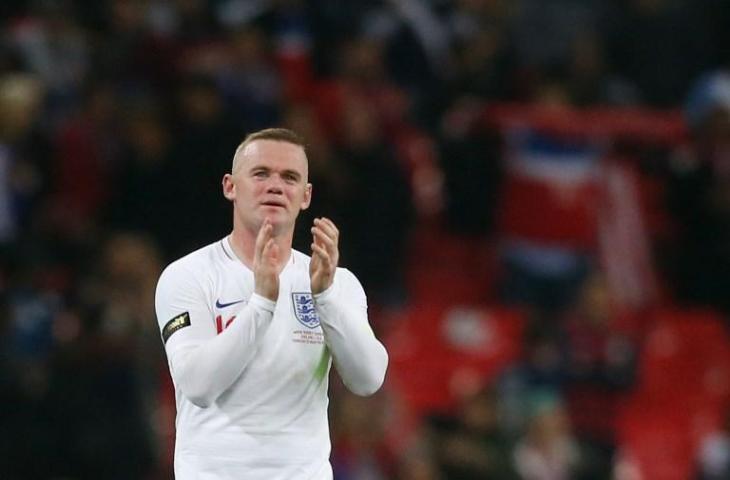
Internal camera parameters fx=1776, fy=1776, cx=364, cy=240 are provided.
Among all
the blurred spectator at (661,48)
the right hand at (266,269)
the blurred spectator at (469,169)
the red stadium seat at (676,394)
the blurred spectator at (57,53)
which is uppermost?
the blurred spectator at (661,48)

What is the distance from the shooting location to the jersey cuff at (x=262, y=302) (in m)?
5.59

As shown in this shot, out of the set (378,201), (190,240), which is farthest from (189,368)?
(378,201)

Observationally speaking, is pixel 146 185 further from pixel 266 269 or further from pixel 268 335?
pixel 266 269

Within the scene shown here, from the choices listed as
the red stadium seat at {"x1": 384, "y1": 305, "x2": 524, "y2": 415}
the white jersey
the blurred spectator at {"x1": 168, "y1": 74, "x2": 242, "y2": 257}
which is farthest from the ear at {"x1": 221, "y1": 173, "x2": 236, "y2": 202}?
the red stadium seat at {"x1": 384, "y1": 305, "x2": 524, "y2": 415}

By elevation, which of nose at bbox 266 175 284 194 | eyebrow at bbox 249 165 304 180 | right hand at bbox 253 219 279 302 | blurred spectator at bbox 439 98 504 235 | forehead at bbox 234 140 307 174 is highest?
blurred spectator at bbox 439 98 504 235

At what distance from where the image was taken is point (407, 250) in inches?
509

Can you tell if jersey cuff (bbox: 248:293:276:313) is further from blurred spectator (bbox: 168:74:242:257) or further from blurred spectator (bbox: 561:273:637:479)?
blurred spectator (bbox: 561:273:637:479)

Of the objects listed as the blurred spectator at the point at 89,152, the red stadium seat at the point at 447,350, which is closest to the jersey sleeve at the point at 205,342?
the blurred spectator at the point at 89,152

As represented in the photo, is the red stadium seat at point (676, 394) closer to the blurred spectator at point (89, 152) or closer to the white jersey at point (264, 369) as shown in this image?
the blurred spectator at point (89, 152)

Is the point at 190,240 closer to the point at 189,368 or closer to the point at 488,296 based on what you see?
the point at 488,296

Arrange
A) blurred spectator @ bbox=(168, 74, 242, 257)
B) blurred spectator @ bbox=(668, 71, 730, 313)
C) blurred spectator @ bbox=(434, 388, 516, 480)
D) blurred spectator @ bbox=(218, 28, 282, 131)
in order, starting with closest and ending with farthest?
blurred spectator @ bbox=(168, 74, 242, 257) < blurred spectator @ bbox=(434, 388, 516, 480) < blurred spectator @ bbox=(218, 28, 282, 131) < blurred spectator @ bbox=(668, 71, 730, 313)

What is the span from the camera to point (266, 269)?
561 cm

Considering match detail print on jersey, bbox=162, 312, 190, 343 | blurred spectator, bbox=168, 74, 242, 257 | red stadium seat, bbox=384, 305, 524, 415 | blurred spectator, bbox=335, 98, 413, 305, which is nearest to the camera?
match detail print on jersey, bbox=162, 312, 190, 343

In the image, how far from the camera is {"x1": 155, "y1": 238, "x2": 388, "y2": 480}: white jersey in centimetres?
572
